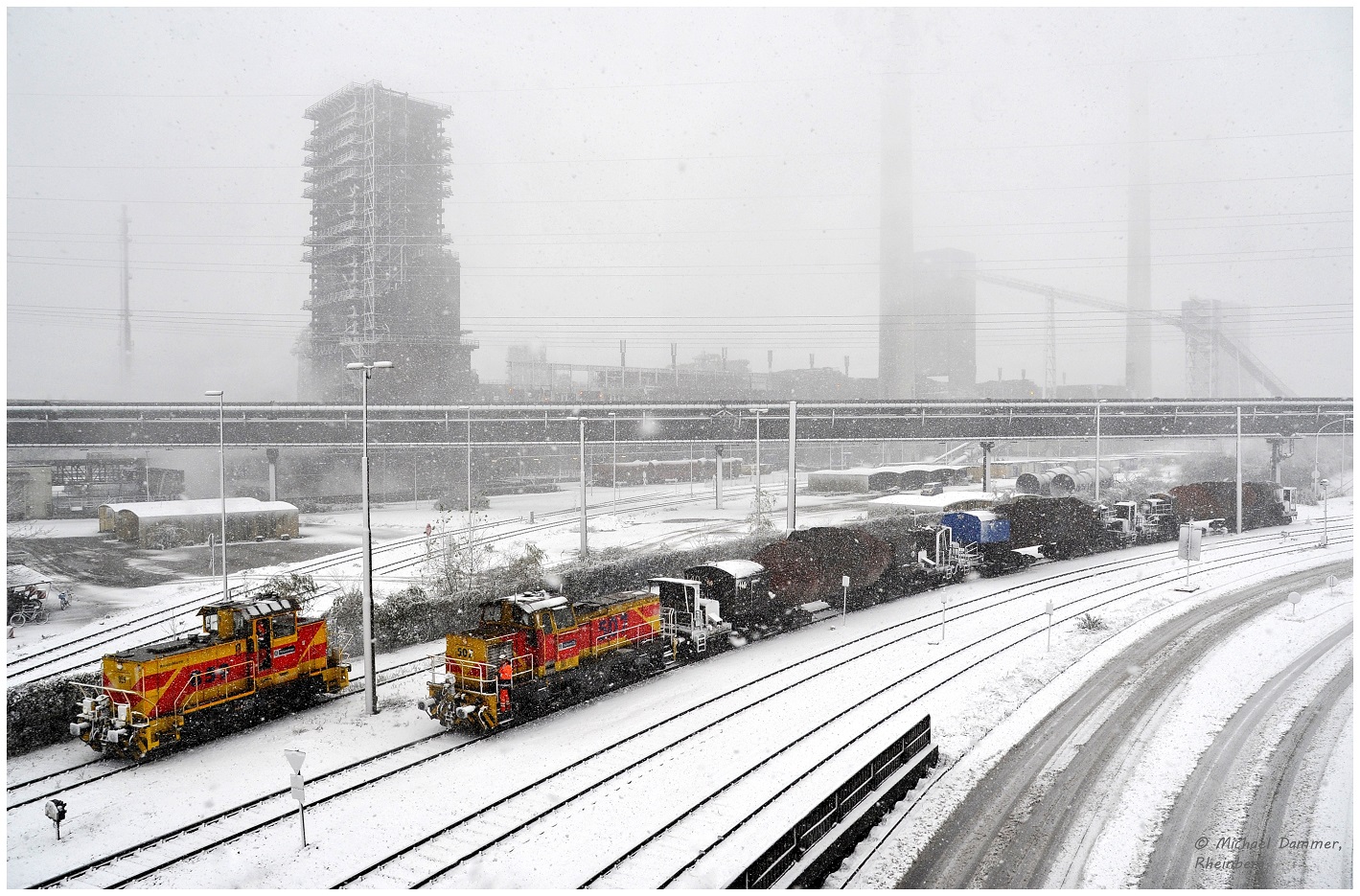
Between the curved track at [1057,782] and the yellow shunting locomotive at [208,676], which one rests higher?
the yellow shunting locomotive at [208,676]

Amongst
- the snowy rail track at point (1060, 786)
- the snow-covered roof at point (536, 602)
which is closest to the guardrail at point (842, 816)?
the snowy rail track at point (1060, 786)

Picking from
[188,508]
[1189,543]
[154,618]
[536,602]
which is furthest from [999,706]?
[188,508]

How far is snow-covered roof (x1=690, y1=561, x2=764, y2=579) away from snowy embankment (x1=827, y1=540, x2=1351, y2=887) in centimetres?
678

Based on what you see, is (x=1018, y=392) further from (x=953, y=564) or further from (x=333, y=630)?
(x=333, y=630)

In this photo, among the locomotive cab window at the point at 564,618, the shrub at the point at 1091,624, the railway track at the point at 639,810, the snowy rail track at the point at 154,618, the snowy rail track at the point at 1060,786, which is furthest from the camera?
the shrub at the point at 1091,624

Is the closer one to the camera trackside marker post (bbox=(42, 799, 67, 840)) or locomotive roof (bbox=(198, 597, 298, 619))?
trackside marker post (bbox=(42, 799, 67, 840))

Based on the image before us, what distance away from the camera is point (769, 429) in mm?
53156

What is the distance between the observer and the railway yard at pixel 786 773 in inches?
425

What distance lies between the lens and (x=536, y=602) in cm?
1705

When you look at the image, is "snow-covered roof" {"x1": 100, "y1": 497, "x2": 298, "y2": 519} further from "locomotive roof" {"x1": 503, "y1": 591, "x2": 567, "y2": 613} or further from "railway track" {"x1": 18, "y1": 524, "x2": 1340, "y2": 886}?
"railway track" {"x1": 18, "y1": 524, "x2": 1340, "y2": 886}

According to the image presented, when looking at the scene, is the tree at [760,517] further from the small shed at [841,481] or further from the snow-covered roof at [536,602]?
the snow-covered roof at [536,602]

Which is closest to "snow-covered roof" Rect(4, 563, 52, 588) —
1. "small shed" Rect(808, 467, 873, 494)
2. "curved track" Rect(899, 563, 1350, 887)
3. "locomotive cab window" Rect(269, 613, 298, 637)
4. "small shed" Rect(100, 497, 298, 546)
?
"small shed" Rect(100, 497, 298, 546)

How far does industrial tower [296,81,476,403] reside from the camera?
84.7 m

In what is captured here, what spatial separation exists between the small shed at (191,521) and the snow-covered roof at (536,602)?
2808 cm
